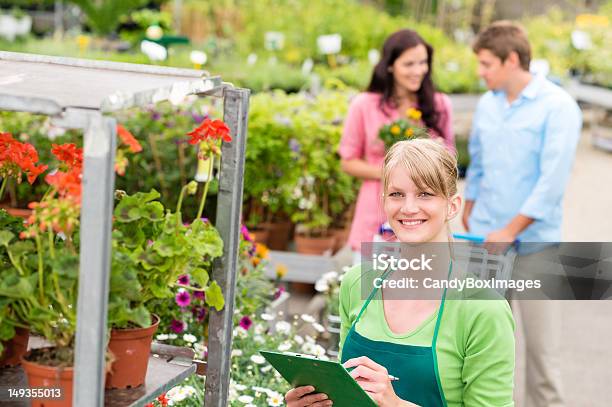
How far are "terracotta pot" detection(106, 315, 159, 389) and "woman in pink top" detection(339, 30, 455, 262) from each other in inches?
99.5

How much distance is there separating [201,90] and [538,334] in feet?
7.90

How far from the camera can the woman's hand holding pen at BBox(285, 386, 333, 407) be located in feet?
6.40

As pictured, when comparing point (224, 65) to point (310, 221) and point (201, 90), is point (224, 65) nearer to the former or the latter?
point (310, 221)

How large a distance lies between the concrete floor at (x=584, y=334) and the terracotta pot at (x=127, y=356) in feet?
8.64

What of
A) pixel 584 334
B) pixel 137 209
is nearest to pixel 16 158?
pixel 137 209

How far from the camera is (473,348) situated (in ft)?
6.56

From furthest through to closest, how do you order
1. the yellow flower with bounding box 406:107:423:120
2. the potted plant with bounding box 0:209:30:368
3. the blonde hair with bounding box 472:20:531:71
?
the yellow flower with bounding box 406:107:423:120 < the blonde hair with bounding box 472:20:531:71 < the potted plant with bounding box 0:209:30:368

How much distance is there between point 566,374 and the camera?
4672 millimetres

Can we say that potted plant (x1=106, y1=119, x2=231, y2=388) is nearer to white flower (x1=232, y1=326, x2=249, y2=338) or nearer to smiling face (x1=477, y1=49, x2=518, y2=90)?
white flower (x1=232, y1=326, x2=249, y2=338)

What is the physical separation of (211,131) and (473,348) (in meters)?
0.71

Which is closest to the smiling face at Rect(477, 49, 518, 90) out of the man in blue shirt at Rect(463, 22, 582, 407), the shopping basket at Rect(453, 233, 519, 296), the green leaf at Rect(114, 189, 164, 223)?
the man in blue shirt at Rect(463, 22, 582, 407)

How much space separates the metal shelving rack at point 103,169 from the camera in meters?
1.42

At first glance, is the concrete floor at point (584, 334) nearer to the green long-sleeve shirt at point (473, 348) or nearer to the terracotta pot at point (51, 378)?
the green long-sleeve shirt at point (473, 348)

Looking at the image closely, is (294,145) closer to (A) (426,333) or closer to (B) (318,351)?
(B) (318,351)
